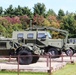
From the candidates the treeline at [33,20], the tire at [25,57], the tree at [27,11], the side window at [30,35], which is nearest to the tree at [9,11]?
the treeline at [33,20]

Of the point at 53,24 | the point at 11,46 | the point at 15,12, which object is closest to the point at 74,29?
the point at 53,24

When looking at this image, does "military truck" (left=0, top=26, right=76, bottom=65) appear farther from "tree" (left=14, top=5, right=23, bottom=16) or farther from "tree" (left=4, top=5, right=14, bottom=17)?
"tree" (left=4, top=5, right=14, bottom=17)

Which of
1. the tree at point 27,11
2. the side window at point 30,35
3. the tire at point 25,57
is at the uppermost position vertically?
the tree at point 27,11

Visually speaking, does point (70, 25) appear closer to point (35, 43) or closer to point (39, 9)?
point (39, 9)

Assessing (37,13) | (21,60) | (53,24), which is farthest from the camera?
(37,13)

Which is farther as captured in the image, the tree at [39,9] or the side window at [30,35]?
the tree at [39,9]

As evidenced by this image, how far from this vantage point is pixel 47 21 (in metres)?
71.8

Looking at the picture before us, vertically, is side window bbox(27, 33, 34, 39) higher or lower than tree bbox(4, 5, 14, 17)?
lower

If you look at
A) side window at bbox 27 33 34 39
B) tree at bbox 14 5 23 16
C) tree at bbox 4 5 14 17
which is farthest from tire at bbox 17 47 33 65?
tree at bbox 4 5 14 17

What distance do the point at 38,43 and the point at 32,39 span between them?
516mm

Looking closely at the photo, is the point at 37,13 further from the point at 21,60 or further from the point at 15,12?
the point at 21,60

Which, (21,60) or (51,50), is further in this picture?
(51,50)

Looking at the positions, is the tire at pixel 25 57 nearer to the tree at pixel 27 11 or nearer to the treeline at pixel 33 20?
the treeline at pixel 33 20

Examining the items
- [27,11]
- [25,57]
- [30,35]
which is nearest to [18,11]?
[27,11]
